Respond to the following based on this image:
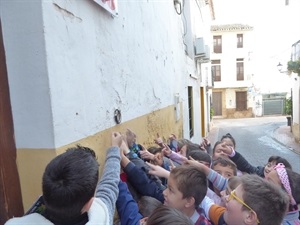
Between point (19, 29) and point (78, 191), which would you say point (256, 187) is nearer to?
point (78, 191)

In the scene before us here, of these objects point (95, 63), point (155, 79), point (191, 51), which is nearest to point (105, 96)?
point (95, 63)

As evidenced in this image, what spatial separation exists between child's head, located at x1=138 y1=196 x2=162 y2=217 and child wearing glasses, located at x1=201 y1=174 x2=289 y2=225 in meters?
0.47

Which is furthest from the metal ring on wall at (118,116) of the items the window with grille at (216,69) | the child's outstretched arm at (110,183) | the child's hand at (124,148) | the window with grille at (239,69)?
the window with grille at (239,69)

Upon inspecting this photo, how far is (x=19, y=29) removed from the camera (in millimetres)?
1497

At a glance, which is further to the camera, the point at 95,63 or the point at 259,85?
the point at 259,85

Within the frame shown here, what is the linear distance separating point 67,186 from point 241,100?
33.2 m

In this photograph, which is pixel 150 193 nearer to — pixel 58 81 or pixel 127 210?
pixel 127 210

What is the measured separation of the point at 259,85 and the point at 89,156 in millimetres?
37220

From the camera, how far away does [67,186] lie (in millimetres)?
1113

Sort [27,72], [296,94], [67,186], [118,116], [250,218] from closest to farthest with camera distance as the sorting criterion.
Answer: [67,186], [27,72], [250,218], [118,116], [296,94]

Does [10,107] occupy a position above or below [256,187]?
above

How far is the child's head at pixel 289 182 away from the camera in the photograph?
2.08m

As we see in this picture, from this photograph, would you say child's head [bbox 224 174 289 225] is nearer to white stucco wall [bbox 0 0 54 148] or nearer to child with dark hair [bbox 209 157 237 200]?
child with dark hair [bbox 209 157 237 200]

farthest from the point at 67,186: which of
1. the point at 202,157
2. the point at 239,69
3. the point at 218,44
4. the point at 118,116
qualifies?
the point at 239,69
